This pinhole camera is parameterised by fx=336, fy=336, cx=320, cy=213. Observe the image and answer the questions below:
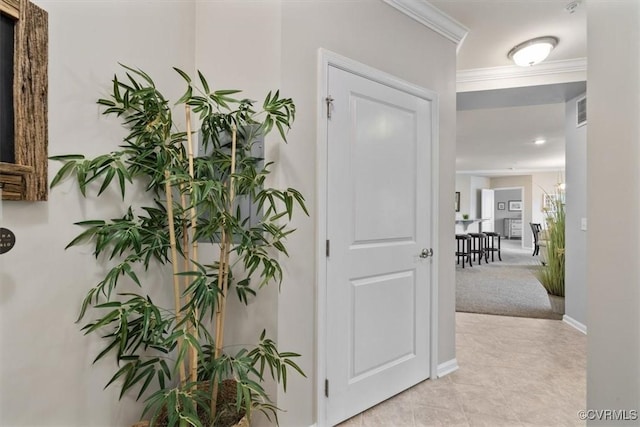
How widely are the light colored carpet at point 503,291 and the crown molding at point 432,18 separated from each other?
10.6ft

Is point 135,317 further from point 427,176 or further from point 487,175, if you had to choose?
point 487,175

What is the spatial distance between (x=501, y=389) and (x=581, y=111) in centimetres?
296

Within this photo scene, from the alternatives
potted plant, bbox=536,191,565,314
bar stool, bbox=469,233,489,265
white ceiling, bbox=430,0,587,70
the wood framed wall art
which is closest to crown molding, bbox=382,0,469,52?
white ceiling, bbox=430,0,587,70

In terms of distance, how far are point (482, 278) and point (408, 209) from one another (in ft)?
15.5

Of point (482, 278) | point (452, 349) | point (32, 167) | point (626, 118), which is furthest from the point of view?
point (482, 278)

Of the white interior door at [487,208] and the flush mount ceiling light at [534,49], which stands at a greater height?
the flush mount ceiling light at [534,49]

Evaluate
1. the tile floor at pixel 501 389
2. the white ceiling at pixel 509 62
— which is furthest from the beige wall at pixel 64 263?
the white ceiling at pixel 509 62

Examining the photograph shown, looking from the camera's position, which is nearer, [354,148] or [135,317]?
[135,317]

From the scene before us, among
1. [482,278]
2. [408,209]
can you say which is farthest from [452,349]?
[482,278]

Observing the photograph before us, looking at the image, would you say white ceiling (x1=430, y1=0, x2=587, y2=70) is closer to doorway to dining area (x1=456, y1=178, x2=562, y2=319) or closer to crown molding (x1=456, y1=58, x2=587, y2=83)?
crown molding (x1=456, y1=58, x2=587, y2=83)

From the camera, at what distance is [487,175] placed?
38.4 feet

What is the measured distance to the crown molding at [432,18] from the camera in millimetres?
2282

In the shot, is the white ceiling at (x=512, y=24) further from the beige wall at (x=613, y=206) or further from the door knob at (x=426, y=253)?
the door knob at (x=426, y=253)

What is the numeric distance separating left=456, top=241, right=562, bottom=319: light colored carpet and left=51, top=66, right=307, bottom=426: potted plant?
12.1 feet
